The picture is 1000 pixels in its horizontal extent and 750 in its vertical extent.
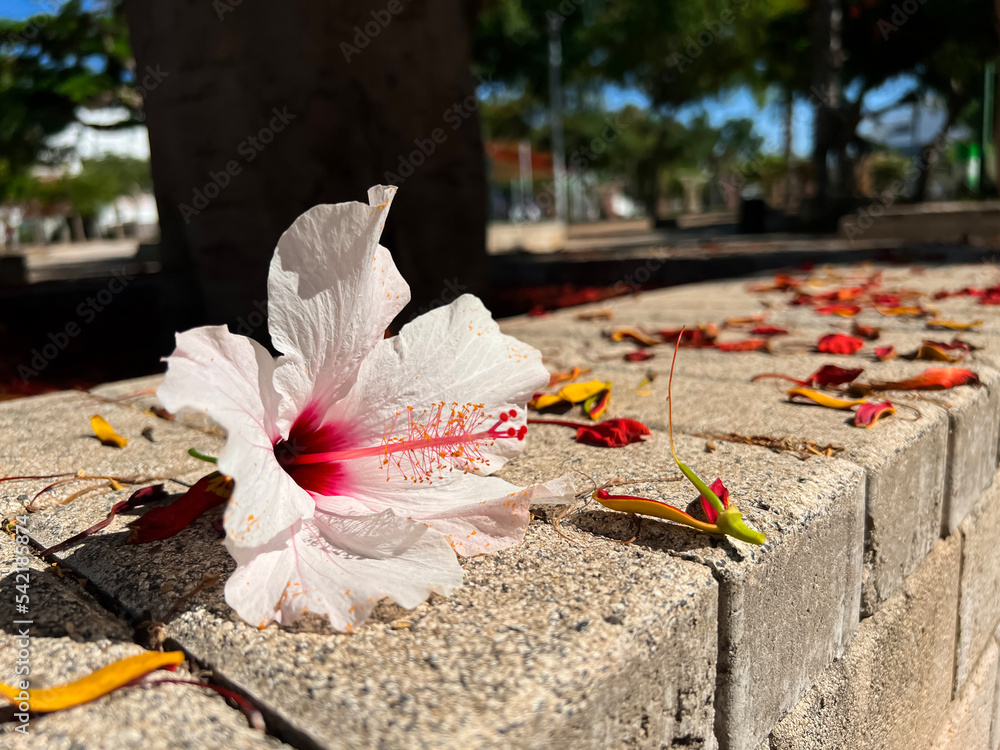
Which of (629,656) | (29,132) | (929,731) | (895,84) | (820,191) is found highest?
(895,84)

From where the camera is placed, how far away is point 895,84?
2295 cm

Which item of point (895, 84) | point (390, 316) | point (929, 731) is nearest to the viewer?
point (390, 316)

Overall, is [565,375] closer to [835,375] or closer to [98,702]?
[835,375]

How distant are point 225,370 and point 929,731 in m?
1.99

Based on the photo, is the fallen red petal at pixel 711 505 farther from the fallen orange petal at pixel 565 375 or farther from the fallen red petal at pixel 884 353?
the fallen red petal at pixel 884 353

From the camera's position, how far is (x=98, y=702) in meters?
0.78

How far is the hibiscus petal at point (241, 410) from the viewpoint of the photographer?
772 mm

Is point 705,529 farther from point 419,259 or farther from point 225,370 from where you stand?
point 419,259

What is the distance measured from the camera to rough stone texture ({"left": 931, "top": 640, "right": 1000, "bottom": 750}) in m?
2.06

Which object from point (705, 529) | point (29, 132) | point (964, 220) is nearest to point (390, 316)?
point (705, 529)

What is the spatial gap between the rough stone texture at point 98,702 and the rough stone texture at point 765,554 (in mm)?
595

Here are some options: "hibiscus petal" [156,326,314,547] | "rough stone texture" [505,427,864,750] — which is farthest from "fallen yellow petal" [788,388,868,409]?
"hibiscus petal" [156,326,314,547]

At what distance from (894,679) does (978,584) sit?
79 centimetres

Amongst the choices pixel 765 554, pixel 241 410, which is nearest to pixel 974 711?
pixel 765 554
